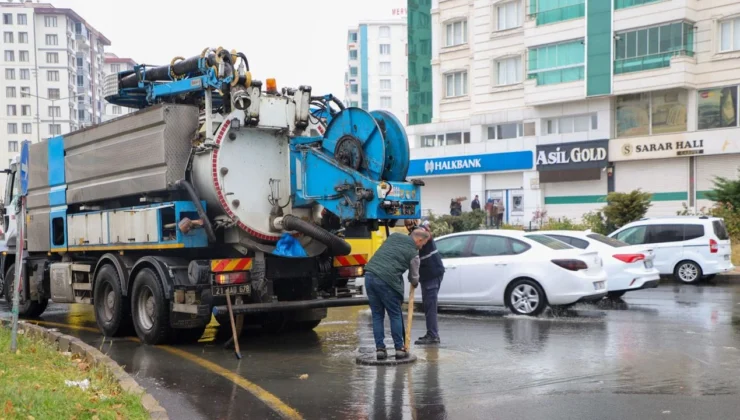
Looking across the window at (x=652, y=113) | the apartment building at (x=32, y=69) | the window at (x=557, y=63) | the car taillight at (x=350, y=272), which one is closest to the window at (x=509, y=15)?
the window at (x=557, y=63)

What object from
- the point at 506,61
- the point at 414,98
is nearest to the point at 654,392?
the point at 506,61

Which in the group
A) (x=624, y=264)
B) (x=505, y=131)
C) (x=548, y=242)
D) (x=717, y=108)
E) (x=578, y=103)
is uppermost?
(x=578, y=103)

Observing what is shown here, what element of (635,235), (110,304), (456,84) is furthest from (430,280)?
(456,84)

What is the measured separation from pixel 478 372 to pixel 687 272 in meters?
13.2

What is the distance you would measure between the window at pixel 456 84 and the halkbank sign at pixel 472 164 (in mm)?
3875

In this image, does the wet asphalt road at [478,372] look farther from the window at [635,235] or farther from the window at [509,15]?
the window at [509,15]

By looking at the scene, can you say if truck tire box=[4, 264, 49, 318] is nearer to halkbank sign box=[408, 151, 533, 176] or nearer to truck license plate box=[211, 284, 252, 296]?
truck license plate box=[211, 284, 252, 296]

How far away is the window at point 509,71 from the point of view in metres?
42.7

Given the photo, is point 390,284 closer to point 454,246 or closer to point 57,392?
point 57,392

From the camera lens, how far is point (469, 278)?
14266 mm

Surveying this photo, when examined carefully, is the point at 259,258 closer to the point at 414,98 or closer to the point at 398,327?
the point at 398,327

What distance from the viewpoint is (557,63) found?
131ft

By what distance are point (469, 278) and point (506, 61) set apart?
30852 millimetres

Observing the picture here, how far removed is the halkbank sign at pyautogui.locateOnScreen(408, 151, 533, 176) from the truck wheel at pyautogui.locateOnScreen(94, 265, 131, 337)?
92.2 feet
